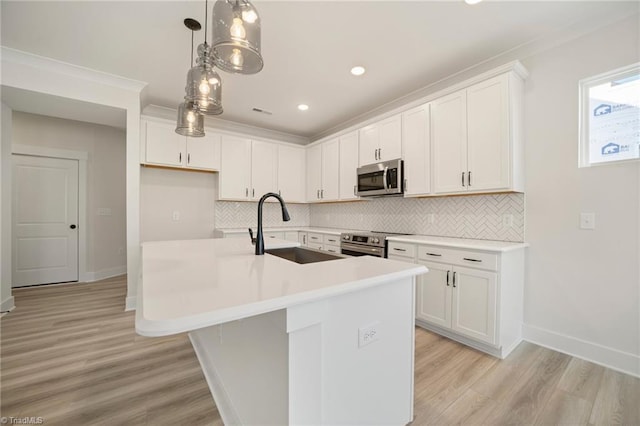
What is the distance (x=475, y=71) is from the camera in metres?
2.82

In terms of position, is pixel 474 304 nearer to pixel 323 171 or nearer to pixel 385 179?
pixel 385 179

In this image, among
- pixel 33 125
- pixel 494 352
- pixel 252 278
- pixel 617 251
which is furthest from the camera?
pixel 33 125

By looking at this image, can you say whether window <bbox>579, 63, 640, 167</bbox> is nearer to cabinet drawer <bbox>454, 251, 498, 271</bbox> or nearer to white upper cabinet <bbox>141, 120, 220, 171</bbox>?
cabinet drawer <bbox>454, 251, 498, 271</bbox>

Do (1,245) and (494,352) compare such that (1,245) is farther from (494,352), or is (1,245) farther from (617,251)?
(617,251)

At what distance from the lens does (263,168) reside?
457cm

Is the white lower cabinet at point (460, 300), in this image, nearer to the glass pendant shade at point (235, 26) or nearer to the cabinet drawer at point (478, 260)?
the cabinet drawer at point (478, 260)

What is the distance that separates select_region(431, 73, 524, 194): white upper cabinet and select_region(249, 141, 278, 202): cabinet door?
2.69 m

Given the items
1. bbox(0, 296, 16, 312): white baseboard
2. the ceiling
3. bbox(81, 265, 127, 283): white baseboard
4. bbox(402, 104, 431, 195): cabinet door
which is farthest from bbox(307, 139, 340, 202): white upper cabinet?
bbox(0, 296, 16, 312): white baseboard

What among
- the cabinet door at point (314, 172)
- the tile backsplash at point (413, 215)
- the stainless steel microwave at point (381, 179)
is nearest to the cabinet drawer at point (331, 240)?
the tile backsplash at point (413, 215)

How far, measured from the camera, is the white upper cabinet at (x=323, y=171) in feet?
14.1

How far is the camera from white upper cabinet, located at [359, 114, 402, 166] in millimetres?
3271

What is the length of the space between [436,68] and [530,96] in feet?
3.02

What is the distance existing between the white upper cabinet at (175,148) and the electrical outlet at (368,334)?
12.0ft

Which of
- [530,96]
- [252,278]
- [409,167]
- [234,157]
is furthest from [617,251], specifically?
[234,157]
